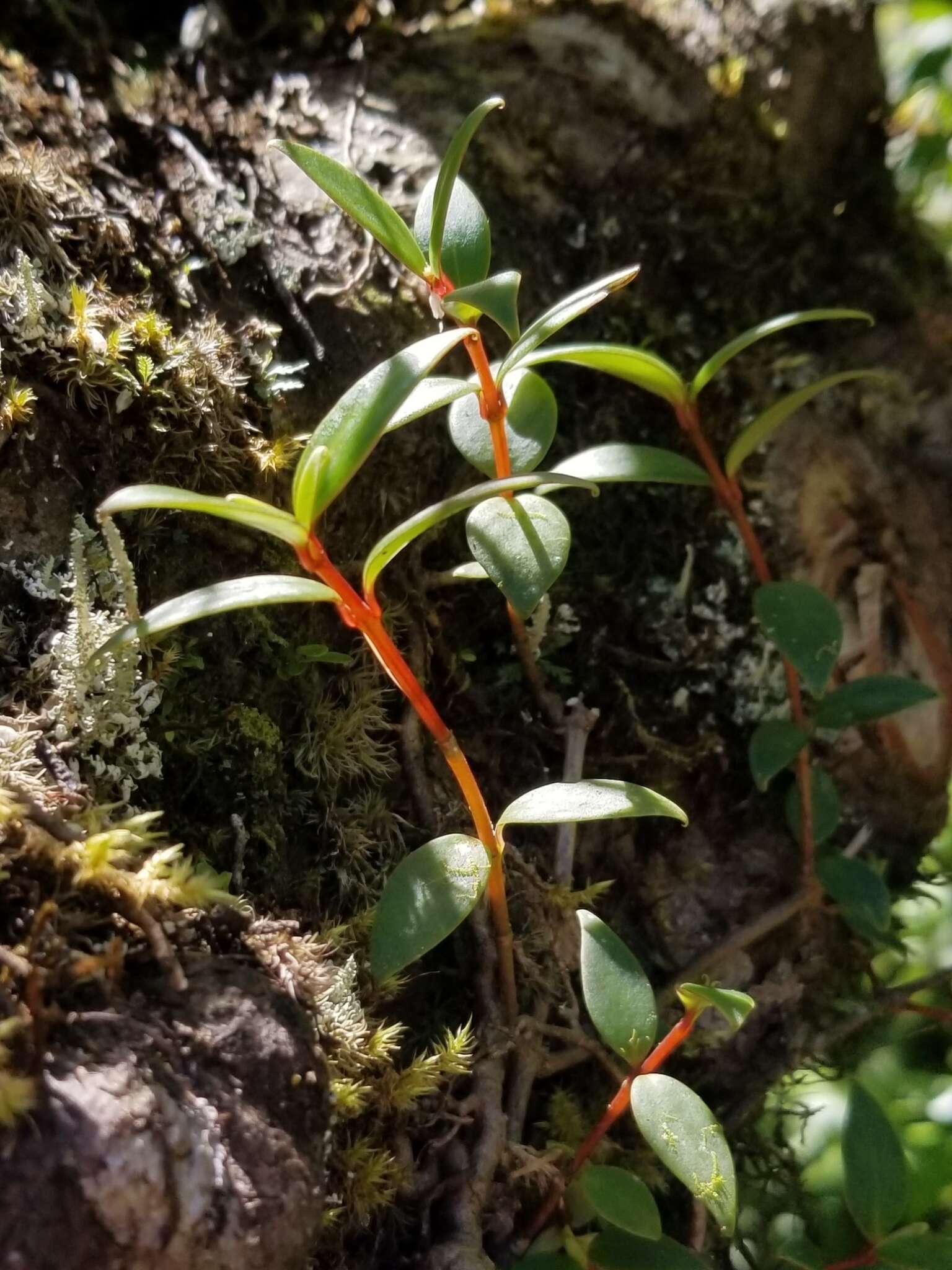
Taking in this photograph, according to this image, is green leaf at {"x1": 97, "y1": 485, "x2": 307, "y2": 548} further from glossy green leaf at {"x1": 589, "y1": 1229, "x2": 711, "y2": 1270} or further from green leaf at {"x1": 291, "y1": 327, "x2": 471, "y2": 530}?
glossy green leaf at {"x1": 589, "y1": 1229, "x2": 711, "y2": 1270}

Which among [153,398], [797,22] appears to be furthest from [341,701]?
[797,22]

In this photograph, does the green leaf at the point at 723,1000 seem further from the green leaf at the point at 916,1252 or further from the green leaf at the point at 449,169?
the green leaf at the point at 449,169

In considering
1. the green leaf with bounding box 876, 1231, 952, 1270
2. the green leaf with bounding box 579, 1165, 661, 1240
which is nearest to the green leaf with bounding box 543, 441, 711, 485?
the green leaf with bounding box 579, 1165, 661, 1240

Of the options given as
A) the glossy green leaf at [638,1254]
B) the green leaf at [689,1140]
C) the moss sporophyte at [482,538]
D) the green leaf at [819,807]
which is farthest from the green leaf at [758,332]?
the glossy green leaf at [638,1254]

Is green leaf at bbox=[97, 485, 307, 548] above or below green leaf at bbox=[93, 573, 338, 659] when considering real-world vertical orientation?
above

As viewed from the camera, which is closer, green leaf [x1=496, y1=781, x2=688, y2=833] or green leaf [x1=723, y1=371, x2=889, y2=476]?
green leaf [x1=496, y1=781, x2=688, y2=833]

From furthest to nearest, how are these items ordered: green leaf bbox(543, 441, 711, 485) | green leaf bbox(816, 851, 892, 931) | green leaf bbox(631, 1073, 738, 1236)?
1. green leaf bbox(816, 851, 892, 931)
2. green leaf bbox(543, 441, 711, 485)
3. green leaf bbox(631, 1073, 738, 1236)
